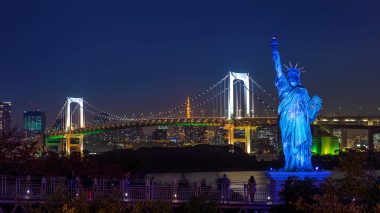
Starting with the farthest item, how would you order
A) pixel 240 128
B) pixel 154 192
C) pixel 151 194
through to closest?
pixel 240 128
pixel 154 192
pixel 151 194

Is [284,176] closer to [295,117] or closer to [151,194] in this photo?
[295,117]

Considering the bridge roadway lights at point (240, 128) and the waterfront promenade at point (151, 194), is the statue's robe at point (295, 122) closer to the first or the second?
the waterfront promenade at point (151, 194)


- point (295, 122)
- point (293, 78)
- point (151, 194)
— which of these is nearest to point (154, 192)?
point (151, 194)

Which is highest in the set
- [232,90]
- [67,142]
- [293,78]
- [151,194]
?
[232,90]

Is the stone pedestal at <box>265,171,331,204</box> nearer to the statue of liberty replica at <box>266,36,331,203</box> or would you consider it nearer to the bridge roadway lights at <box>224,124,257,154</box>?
the statue of liberty replica at <box>266,36,331,203</box>

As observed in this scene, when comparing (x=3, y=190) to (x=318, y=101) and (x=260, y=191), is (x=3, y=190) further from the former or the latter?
(x=318, y=101)

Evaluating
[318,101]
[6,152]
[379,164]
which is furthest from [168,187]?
[379,164]

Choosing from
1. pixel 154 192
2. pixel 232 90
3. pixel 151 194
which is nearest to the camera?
pixel 151 194

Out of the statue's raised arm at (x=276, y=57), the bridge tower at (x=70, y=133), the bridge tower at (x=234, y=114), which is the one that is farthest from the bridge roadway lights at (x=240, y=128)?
the statue's raised arm at (x=276, y=57)

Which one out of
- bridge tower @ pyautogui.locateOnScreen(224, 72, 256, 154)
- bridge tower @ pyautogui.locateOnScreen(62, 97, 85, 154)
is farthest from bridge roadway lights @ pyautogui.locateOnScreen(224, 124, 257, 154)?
bridge tower @ pyautogui.locateOnScreen(62, 97, 85, 154)
